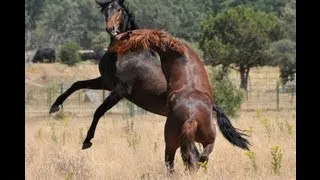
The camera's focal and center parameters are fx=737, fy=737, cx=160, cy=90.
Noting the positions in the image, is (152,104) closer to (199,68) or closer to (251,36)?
(199,68)

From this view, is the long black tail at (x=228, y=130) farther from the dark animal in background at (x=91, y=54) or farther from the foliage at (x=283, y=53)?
the dark animal in background at (x=91, y=54)

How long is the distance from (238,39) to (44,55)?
18.6 meters

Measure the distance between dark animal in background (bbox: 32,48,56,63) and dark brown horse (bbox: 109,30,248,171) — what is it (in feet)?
171

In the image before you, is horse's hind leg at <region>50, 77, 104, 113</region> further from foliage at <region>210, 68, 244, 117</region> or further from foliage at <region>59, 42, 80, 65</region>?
foliage at <region>59, 42, 80, 65</region>

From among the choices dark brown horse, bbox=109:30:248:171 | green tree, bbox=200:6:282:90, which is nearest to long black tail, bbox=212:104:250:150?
dark brown horse, bbox=109:30:248:171

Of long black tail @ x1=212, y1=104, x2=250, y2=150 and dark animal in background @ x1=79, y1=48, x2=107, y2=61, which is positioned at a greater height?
long black tail @ x1=212, y1=104, x2=250, y2=150

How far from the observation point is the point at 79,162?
9289 millimetres

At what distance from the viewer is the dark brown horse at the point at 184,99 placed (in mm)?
7723

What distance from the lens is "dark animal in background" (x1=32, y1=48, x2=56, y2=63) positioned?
60406 mm

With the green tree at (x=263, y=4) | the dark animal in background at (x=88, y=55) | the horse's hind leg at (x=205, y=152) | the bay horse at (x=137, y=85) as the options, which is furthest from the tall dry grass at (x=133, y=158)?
the green tree at (x=263, y=4)

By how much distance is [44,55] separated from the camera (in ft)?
207

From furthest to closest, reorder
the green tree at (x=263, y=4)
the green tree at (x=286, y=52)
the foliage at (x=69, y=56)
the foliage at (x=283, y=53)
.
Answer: the green tree at (x=263, y=4)
the foliage at (x=69, y=56)
the foliage at (x=283, y=53)
the green tree at (x=286, y=52)

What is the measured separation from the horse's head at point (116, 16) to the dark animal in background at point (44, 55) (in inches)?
2006
